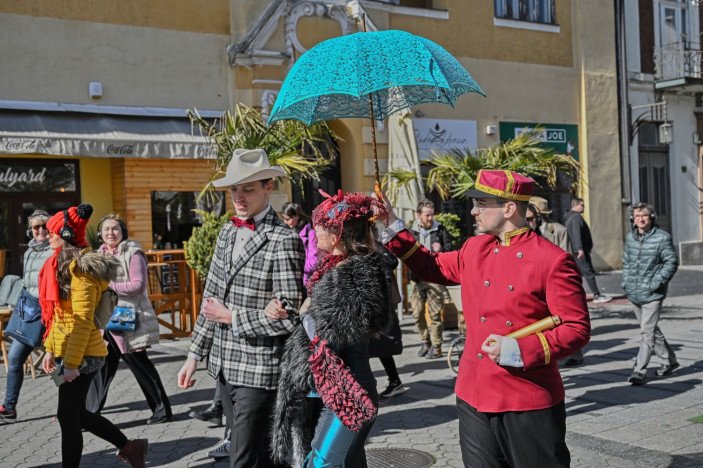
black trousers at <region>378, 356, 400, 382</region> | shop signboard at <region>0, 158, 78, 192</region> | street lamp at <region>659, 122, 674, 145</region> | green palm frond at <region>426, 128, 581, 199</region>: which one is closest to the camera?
black trousers at <region>378, 356, 400, 382</region>

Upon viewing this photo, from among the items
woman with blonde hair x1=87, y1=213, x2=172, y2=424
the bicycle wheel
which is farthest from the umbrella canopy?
the bicycle wheel

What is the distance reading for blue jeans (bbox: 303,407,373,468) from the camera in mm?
3748

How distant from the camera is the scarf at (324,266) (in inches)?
153

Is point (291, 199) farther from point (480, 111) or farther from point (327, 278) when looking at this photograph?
point (327, 278)

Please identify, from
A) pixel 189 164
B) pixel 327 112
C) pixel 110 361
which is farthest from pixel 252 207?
pixel 189 164

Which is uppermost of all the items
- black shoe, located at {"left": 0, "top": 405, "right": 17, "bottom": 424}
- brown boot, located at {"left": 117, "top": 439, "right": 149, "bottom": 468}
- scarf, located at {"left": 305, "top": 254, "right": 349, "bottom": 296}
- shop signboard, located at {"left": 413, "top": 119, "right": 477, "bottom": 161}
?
shop signboard, located at {"left": 413, "top": 119, "right": 477, "bottom": 161}

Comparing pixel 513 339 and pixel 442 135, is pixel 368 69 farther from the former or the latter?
pixel 442 135

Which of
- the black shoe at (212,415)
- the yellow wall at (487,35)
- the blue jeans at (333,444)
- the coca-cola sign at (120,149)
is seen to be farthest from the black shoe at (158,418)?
the yellow wall at (487,35)

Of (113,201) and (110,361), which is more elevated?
(113,201)

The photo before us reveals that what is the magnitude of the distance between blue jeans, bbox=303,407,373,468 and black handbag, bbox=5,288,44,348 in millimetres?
4593

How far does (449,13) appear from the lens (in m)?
19.2

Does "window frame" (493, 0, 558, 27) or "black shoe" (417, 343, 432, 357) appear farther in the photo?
"window frame" (493, 0, 558, 27)

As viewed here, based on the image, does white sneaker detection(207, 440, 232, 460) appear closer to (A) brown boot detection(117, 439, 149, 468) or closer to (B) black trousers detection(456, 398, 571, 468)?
(A) brown boot detection(117, 439, 149, 468)

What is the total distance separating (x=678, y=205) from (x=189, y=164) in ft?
47.4
